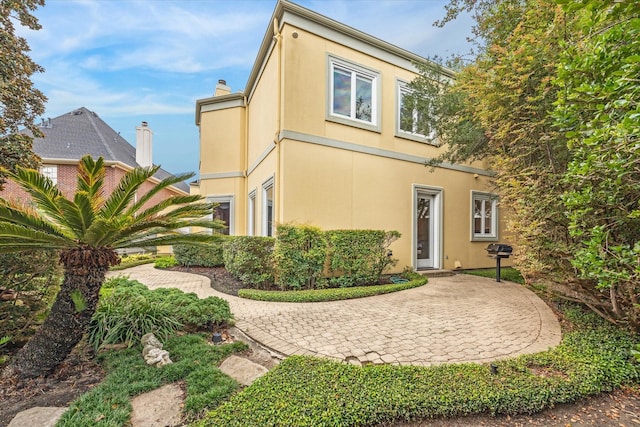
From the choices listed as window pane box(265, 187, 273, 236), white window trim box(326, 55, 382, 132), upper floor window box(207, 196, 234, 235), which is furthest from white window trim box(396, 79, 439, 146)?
upper floor window box(207, 196, 234, 235)

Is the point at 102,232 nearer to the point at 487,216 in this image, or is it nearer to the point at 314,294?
the point at 314,294

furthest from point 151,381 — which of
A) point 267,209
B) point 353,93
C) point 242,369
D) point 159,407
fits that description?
point 353,93

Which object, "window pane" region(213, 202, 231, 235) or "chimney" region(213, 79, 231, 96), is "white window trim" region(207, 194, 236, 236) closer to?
"window pane" region(213, 202, 231, 235)

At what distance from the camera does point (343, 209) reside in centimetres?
748

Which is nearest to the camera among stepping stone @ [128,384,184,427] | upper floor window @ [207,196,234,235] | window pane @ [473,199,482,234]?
stepping stone @ [128,384,184,427]

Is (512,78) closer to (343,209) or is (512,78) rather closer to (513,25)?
(513,25)

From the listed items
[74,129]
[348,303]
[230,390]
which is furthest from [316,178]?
[74,129]

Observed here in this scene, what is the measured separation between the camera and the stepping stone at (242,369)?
270 cm

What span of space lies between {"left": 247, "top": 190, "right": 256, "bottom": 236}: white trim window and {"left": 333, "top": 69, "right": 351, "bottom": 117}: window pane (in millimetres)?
4157

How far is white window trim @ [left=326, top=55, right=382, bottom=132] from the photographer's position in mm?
7406

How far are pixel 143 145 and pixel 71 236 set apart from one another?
17.5 meters

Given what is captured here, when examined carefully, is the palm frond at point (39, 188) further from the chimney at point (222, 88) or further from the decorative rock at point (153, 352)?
the chimney at point (222, 88)

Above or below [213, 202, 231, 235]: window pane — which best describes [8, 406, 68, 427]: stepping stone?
below

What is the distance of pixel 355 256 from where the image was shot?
6855mm
